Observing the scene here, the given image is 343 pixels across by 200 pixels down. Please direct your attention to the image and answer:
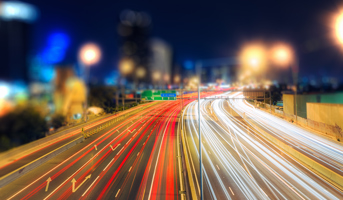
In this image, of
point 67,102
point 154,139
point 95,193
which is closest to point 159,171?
point 95,193

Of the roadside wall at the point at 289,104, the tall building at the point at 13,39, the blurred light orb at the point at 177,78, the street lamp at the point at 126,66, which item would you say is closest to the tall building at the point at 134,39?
the street lamp at the point at 126,66

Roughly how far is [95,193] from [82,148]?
27.9ft

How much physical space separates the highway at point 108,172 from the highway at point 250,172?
2.02m

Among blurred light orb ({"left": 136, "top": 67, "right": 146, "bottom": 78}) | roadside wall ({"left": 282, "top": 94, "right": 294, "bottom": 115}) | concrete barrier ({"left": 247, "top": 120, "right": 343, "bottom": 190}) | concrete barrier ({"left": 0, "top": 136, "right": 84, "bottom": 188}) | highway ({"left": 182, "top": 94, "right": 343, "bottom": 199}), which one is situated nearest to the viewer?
highway ({"left": 182, "top": 94, "right": 343, "bottom": 199})

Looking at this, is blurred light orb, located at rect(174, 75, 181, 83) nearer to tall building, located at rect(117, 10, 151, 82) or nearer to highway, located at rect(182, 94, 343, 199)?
tall building, located at rect(117, 10, 151, 82)

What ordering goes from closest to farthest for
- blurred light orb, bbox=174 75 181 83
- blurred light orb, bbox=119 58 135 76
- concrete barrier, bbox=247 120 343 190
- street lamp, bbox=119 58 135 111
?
concrete barrier, bbox=247 120 343 190 → street lamp, bbox=119 58 135 111 → blurred light orb, bbox=119 58 135 76 → blurred light orb, bbox=174 75 181 83

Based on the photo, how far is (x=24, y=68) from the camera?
1081 inches

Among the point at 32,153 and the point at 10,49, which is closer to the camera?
the point at 32,153

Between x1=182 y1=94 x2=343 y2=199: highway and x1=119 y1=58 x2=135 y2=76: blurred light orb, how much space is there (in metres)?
49.2

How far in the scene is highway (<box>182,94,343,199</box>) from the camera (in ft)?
29.5

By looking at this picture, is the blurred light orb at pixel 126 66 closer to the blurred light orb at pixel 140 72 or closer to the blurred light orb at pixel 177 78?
the blurred light orb at pixel 140 72

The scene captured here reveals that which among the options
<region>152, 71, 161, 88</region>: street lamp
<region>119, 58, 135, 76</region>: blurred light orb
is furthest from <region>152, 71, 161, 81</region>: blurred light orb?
<region>119, 58, 135, 76</region>: blurred light orb

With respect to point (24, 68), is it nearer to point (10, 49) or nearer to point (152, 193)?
point (10, 49)

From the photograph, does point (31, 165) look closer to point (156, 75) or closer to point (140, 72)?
point (156, 75)
